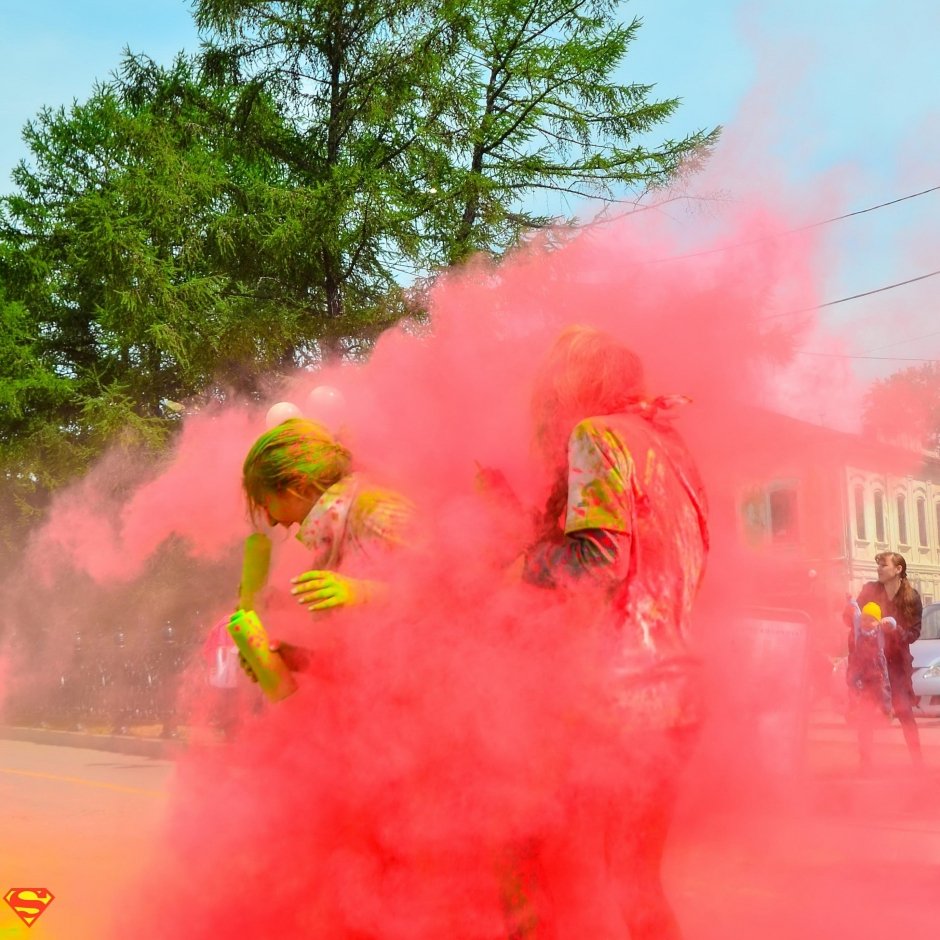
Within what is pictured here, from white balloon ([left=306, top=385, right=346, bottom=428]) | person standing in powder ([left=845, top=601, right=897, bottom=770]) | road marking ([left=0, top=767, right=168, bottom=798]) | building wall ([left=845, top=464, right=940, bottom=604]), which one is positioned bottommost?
road marking ([left=0, top=767, right=168, bottom=798])

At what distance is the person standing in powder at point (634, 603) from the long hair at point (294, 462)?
84 centimetres

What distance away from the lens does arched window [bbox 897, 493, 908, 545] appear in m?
25.4

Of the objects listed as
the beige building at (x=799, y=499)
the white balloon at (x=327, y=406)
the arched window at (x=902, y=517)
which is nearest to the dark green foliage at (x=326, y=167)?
the beige building at (x=799, y=499)

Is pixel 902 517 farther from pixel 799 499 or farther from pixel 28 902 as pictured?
pixel 28 902

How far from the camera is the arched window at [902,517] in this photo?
25427mm

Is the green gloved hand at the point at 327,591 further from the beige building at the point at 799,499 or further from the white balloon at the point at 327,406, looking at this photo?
the beige building at the point at 799,499

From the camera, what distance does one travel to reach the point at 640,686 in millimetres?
2650

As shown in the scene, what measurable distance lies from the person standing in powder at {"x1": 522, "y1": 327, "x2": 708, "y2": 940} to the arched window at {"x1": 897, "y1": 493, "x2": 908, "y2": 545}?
23.5 metres

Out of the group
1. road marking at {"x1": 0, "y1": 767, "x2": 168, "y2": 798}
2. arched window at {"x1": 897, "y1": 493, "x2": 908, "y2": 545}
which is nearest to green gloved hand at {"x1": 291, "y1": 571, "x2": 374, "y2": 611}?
road marking at {"x1": 0, "y1": 767, "x2": 168, "y2": 798}

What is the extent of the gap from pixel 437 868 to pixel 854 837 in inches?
161

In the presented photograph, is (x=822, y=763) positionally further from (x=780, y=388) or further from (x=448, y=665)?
(x=448, y=665)

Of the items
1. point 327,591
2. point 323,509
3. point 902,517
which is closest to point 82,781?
point 323,509

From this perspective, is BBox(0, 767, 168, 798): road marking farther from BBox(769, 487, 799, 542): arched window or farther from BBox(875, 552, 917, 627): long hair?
BBox(769, 487, 799, 542): arched window

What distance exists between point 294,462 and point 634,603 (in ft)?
3.85
